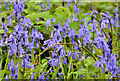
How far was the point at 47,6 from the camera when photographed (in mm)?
1792

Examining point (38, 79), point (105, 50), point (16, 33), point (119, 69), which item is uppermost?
point (16, 33)

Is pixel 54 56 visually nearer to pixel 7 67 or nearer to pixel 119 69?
pixel 7 67

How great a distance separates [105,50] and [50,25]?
57cm

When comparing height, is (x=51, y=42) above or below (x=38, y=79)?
above

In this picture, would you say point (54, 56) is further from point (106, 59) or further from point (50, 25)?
point (106, 59)

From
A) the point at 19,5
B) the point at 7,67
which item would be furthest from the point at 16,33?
the point at 7,67

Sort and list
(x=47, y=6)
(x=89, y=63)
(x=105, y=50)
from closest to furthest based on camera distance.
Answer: (x=105, y=50)
(x=89, y=63)
(x=47, y=6)

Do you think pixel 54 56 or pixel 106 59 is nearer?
pixel 106 59

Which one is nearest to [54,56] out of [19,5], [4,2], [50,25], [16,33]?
[50,25]

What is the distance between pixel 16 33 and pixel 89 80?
677 millimetres

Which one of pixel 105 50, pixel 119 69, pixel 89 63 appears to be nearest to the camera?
pixel 105 50

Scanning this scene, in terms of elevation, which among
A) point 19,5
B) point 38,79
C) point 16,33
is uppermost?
point 19,5

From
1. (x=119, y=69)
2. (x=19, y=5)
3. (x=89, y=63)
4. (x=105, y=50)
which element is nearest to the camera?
(x=105, y=50)

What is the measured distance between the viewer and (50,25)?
1469mm
